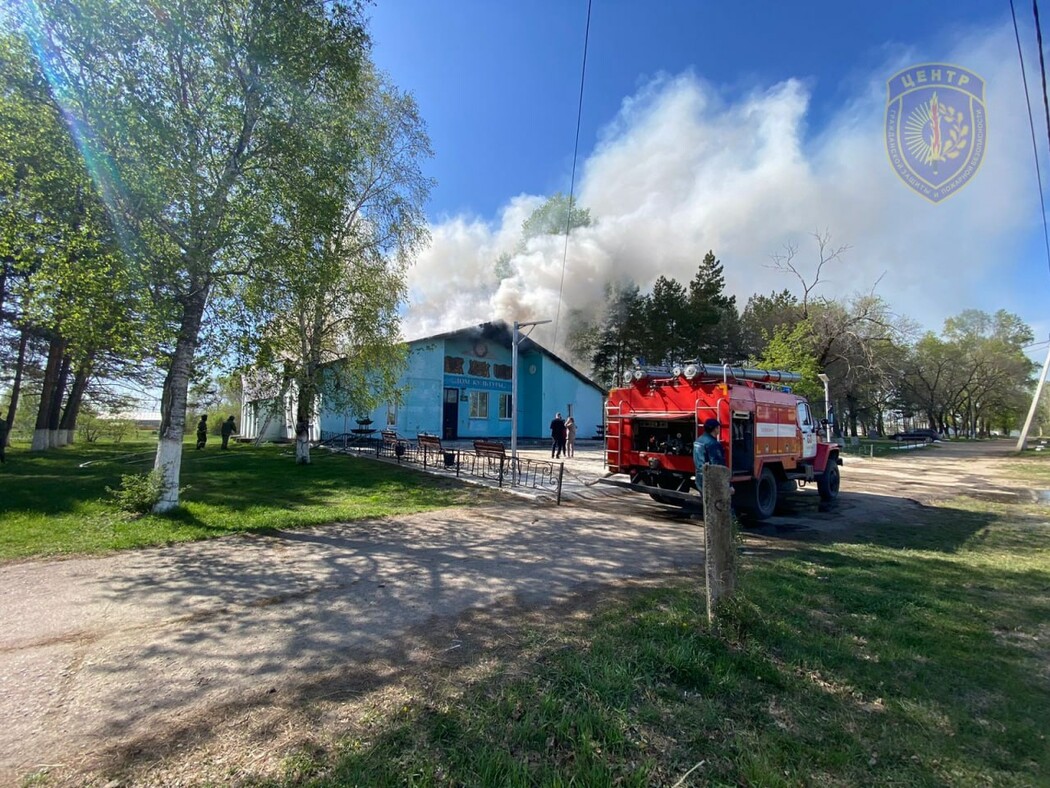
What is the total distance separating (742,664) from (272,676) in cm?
315

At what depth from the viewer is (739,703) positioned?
2959 millimetres

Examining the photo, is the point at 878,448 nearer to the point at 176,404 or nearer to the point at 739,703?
the point at 739,703

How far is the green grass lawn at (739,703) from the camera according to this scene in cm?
240

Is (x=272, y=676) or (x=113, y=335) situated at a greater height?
(x=113, y=335)

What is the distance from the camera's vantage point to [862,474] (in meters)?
19.6

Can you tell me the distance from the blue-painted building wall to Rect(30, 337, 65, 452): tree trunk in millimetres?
10322

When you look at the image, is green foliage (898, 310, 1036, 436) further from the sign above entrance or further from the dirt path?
the dirt path

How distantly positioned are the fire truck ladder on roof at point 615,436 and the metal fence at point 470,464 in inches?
45.1

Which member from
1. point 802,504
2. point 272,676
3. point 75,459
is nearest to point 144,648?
point 272,676

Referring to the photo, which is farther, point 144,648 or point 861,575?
point 861,575

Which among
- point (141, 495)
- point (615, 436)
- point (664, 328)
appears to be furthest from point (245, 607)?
point (664, 328)

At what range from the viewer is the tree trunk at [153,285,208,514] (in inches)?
335

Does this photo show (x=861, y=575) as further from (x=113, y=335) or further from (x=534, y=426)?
(x=534, y=426)

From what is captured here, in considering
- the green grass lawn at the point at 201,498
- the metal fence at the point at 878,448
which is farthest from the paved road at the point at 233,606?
the metal fence at the point at 878,448
